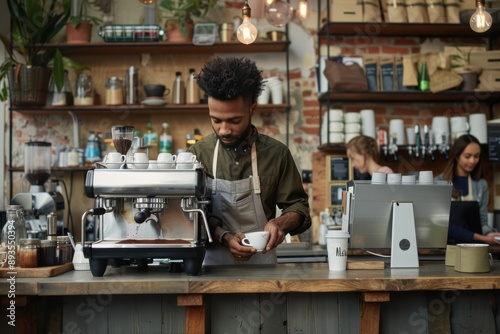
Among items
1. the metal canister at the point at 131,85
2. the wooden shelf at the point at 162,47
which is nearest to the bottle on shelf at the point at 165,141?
the metal canister at the point at 131,85

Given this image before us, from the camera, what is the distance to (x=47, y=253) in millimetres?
2355

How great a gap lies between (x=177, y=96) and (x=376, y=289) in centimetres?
322

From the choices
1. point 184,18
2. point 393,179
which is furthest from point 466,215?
point 184,18

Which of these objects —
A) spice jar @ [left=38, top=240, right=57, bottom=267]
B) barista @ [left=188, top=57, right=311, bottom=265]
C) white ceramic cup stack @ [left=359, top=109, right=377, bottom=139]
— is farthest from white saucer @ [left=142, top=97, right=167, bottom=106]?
spice jar @ [left=38, top=240, right=57, bottom=267]

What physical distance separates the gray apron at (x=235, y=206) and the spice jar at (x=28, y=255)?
0.73m

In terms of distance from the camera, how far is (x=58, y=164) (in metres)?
5.13

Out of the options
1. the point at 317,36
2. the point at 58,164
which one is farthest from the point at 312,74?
the point at 58,164

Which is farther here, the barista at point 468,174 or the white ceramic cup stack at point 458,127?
the white ceramic cup stack at point 458,127

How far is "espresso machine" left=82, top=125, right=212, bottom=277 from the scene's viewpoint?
2244mm

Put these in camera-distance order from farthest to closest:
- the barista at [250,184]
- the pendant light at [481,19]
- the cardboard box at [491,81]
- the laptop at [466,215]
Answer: the cardboard box at [491,81]
the laptop at [466,215]
the pendant light at [481,19]
the barista at [250,184]

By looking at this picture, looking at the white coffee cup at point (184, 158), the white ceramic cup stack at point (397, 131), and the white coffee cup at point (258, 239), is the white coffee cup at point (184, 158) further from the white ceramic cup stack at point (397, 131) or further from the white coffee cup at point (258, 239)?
the white ceramic cup stack at point (397, 131)

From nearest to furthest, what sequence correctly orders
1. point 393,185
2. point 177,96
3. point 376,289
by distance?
point 376,289 → point 393,185 → point 177,96

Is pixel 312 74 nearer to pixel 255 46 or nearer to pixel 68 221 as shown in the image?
pixel 255 46

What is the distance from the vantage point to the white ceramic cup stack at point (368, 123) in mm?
5035
